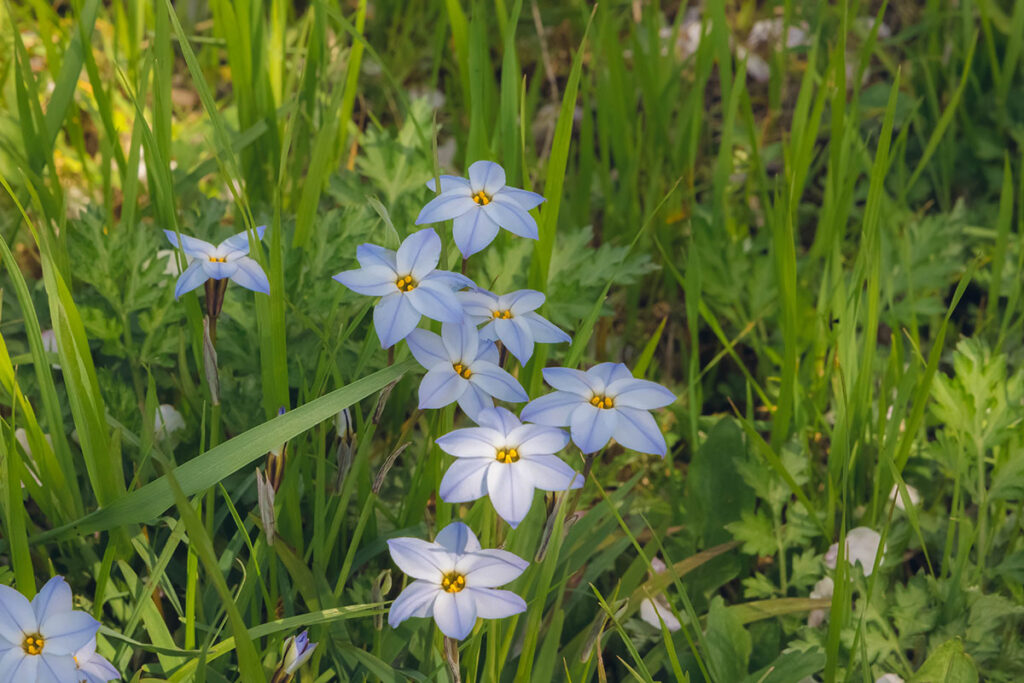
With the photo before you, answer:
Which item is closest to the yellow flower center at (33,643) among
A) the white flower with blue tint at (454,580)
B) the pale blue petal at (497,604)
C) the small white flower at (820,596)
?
the white flower with blue tint at (454,580)

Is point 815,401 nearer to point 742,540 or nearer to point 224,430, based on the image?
point 742,540

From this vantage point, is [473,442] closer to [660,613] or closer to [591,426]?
[591,426]

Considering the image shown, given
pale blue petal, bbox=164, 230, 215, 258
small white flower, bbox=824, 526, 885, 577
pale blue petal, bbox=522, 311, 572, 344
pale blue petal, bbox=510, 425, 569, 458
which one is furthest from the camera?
small white flower, bbox=824, 526, 885, 577

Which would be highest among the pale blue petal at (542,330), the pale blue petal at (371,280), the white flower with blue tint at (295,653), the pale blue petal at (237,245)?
the pale blue petal at (371,280)

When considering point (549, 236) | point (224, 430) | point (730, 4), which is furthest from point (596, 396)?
point (730, 4)

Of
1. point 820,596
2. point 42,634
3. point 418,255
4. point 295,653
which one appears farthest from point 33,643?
point 820,596

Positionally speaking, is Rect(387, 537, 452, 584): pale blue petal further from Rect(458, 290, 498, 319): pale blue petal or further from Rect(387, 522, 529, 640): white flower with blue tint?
Rect(458, 290, 498, 319): pale blue petal

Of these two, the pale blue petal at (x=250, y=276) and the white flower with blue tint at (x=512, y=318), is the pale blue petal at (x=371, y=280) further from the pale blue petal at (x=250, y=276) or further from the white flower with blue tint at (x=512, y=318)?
the pale blue petal at (x=250, y=276)

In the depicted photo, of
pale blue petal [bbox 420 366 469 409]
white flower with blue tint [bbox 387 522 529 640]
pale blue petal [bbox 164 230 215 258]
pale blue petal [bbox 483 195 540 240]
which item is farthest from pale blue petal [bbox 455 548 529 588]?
pale blue petal [bbox 164 230 215 258]

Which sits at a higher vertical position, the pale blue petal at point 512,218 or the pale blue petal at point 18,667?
the pale blue petal at point 512,218
